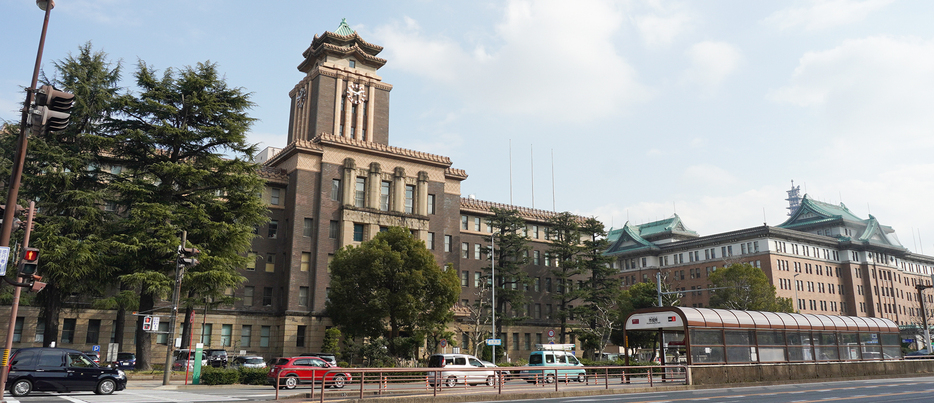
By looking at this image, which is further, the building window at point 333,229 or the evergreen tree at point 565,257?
the evergreen tree at point 565,257

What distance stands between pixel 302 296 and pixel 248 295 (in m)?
4.66

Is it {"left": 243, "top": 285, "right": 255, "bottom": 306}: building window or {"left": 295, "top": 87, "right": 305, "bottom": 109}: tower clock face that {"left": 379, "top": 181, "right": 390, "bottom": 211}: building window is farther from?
{"left": 295, "top": 87, "right": 305, "bottom": 109}: tower clock face

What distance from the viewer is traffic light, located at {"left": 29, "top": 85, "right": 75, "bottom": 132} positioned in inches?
558

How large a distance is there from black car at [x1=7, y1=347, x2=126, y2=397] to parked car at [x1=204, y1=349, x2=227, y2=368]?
62.6ft

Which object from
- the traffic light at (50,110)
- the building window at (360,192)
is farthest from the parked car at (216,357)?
the traffic light at (50,110)

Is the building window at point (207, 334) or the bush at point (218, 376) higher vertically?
the building window at point (207, 334)

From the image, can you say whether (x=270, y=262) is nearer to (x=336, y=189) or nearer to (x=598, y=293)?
(x=336, y=189)

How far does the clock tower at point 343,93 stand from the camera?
63.6m

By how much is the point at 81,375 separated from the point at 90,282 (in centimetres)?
1608

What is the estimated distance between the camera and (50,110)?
14.2 metres

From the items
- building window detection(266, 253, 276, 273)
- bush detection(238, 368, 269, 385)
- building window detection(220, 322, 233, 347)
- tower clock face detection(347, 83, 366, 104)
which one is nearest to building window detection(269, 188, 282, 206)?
building window detection(266, 253, 276, 273)

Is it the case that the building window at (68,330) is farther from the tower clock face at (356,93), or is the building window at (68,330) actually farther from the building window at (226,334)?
the tower clock face at (356,93)

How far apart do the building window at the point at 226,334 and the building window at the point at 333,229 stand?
436 inches

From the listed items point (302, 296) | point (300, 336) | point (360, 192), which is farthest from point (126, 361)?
point (360, 192)
